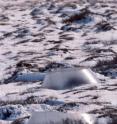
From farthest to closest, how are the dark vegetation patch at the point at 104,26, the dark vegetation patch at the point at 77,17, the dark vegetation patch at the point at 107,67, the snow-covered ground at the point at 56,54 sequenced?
1. the dark vegetation patch at the point at 77,17
2. the dark vegetation patch at the point at 104,26
3. the dark vegetation patch at the point at 107,67
4. the snow-covered ground at the point at 56,54

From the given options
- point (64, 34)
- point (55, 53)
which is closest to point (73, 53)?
point (55, 53)

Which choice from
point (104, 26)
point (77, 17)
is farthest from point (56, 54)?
point (77, 17)

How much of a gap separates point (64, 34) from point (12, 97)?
7071 mm

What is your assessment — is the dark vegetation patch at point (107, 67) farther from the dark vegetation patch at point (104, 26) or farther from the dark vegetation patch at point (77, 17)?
the dark vegetation patch at point (77, 17)

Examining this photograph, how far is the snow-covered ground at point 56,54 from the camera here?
7738mm

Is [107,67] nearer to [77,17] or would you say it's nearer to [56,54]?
[56,54]

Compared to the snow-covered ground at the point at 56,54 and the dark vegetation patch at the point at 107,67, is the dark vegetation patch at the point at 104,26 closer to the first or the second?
the snow-covered ground at the point at 56,54

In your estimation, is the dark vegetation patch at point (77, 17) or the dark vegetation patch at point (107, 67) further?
the dark vegetation patch at point (77, 17)

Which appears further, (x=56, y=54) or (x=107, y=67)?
(x=56, y=54)

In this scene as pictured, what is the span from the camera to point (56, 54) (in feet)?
41.3

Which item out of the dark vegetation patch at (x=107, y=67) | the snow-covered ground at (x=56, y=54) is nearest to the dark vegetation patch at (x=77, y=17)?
the snow-covered ground at (x=56, y=54)

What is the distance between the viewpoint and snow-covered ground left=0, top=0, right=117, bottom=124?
25.4ft

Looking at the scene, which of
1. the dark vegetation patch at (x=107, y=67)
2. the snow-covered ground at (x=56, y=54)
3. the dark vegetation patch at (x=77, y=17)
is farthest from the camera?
the dark vegetation patch at (x=77, y=17)

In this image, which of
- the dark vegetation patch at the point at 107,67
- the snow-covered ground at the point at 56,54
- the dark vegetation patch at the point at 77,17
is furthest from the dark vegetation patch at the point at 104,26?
the dark vegetation patch at the point at 107,67
